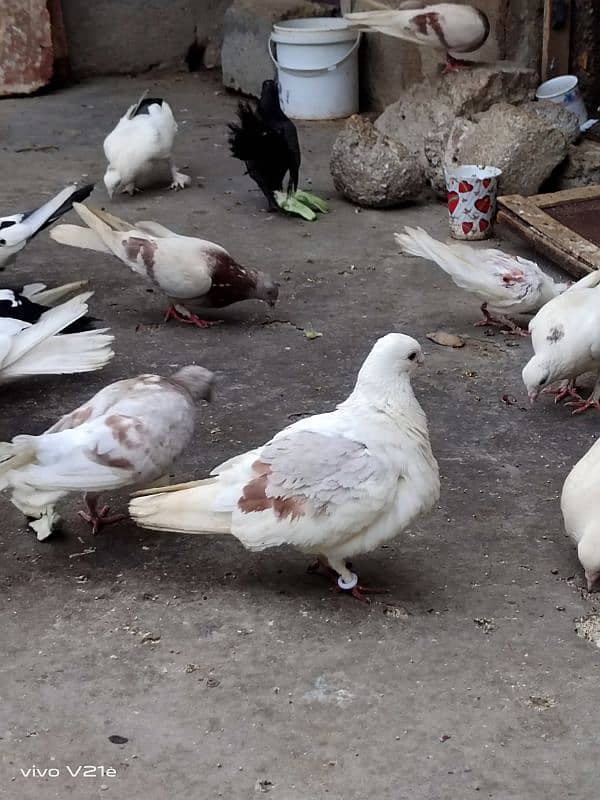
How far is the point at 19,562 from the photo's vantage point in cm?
343

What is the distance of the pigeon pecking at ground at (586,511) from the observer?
3.11 meters

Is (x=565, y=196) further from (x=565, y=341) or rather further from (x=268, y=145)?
(x=565, y=341)

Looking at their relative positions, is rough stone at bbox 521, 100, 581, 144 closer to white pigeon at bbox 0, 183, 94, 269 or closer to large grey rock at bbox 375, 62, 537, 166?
large grey rock at bbox 375, 62, 537, 166

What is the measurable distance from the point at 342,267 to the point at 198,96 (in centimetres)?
405

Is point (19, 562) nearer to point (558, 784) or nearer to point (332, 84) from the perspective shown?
point (558, 784)

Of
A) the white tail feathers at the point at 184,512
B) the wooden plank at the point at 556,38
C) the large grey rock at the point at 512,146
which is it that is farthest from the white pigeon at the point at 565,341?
the wooden plank at the point at 556,38

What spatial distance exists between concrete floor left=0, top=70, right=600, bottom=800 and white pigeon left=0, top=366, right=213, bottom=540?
245 millimetres

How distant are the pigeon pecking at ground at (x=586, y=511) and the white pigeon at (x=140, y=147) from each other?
166 inches

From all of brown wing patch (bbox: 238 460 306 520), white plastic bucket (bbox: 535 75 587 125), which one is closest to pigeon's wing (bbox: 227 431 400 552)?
brown wing patch (bbox: 238 460 306 520)

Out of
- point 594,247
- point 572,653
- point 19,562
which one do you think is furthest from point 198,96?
point 572,653

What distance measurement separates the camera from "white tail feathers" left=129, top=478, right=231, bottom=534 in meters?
3.04

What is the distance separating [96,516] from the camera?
358 centimetres

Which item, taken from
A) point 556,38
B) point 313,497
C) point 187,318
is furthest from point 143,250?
point 556,38

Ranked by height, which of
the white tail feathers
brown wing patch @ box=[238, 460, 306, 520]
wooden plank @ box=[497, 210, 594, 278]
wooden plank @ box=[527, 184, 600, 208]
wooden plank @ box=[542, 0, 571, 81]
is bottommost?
wooden plank @ box=[497, 210, 594, 278]
